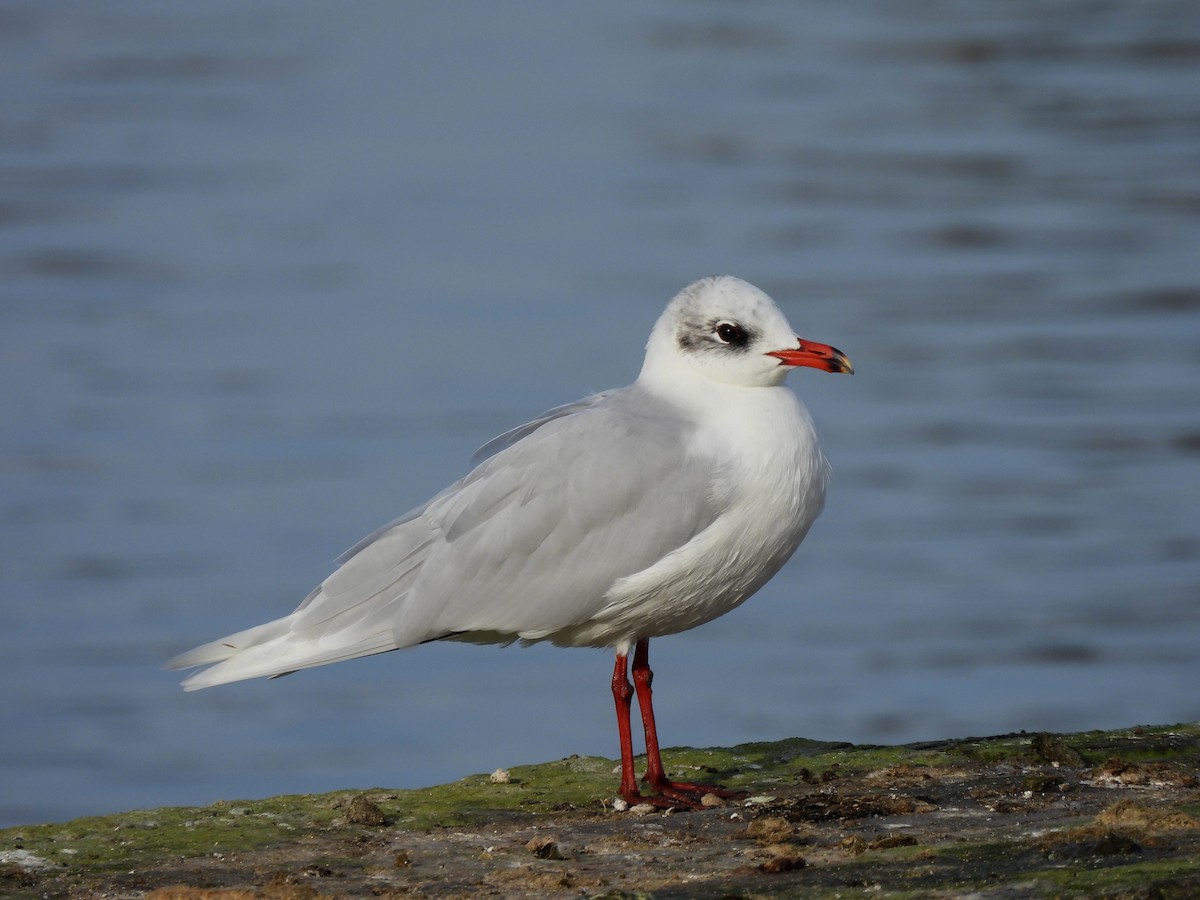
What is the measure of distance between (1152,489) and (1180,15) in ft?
51.8

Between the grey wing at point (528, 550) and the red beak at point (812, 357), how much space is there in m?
0.47

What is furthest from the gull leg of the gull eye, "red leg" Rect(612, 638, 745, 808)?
the gull eye

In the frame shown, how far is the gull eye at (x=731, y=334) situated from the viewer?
6738 millimetres

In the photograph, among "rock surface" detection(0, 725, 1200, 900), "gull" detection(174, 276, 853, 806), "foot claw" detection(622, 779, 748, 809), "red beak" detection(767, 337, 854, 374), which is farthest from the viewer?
"red beak" detection(767, 337, 854, 374)

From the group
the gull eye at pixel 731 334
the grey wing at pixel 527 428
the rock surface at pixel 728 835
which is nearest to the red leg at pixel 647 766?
the rock surface at pixel 728 835

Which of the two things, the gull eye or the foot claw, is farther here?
the gull eye

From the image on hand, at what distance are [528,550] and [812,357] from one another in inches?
47.0

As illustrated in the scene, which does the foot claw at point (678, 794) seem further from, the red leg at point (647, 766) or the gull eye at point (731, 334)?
the gull eye at point (731, 334)

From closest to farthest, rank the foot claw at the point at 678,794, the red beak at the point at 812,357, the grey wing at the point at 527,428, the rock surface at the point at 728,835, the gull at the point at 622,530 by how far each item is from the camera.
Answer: the rock surface at the point at 728,835 → the foot claw at the point at 678,794 → the gull at the point at 622,530 → the red beak at the point at 812,357 → the grey wing at the point at 527,428

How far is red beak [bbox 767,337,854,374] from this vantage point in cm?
667

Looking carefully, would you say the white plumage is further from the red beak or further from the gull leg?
the gull leg

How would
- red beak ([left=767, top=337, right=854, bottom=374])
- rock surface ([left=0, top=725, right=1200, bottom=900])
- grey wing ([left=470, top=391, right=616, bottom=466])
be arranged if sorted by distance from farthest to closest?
grey wing ([left=470, top=391, right=616, bottom=466]) → red beak ([left=767, top=337, right=854, bottom=374]) → rock surface ([left=0, top=725, right=1200, bottom=900])

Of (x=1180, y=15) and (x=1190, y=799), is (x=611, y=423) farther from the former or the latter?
(x=1180, y=15)

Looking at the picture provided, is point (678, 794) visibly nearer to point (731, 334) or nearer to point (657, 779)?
point (657, 779)
